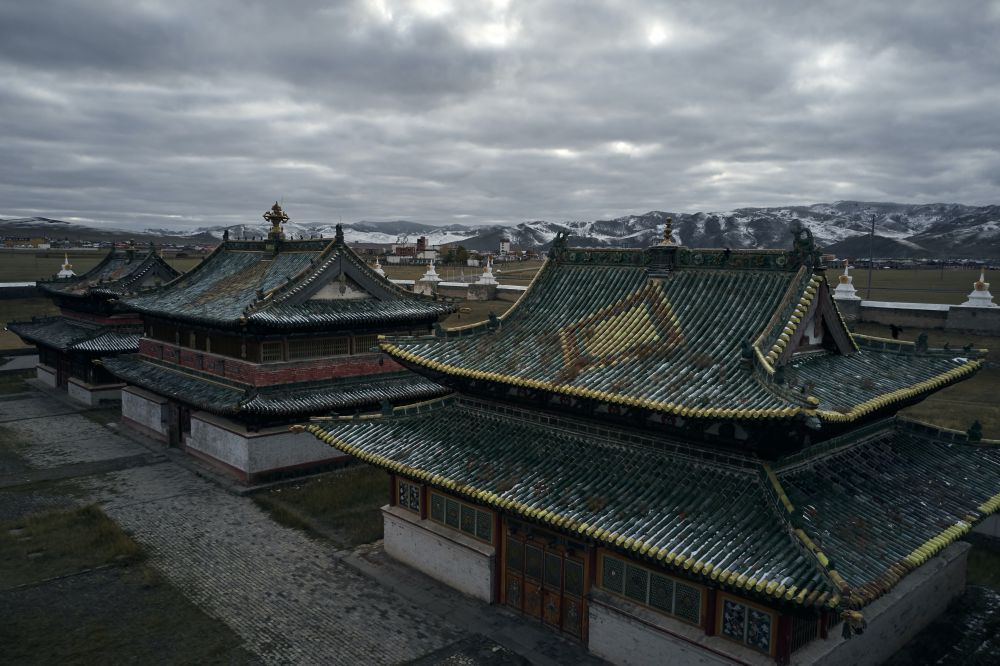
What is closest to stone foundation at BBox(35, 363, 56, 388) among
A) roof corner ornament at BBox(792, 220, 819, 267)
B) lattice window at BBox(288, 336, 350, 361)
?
lattice window at BBox(288, 336, 350, 361)

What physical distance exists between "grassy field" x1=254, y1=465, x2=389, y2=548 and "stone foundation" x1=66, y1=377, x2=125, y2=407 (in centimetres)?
2004

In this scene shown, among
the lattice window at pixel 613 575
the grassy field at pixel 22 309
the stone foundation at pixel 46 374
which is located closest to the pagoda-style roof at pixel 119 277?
the stone foundation at pixel 46 374

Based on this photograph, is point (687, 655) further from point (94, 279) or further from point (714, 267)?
point (94, 279)

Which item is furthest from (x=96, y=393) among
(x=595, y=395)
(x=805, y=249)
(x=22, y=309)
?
(x=805, y=249)

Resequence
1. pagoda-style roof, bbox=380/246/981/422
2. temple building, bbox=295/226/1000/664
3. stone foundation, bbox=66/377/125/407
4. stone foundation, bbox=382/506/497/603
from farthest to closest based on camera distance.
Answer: stone foundation, bbox=66/377/125/407 → stone foundation, bbox=382/506/497/603 → pagoda-style roof, bbox=380/246/981/422 → temple building, bbox=295/226/1000/664

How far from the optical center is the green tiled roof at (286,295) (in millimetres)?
26344

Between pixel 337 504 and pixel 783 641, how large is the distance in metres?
16.4

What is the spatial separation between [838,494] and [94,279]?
45.6m

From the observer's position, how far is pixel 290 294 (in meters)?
26.9

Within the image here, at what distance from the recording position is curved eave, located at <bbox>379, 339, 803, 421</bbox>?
1095cm

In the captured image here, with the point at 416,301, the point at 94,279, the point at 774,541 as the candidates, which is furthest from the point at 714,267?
the point at 94,279

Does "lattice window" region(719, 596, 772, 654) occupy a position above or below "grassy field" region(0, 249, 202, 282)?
below

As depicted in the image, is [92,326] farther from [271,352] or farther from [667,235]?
[667,235]

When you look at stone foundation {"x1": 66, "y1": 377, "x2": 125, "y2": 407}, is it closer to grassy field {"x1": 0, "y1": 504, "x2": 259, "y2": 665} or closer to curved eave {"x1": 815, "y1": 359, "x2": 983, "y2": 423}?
grassy field {"x1": 0, "y1": 504, "x2": 259, "y2": 665}
